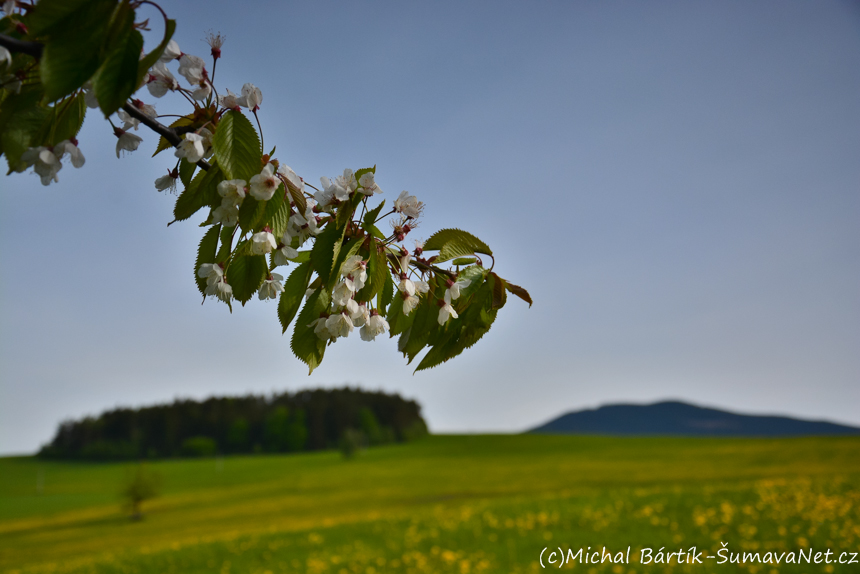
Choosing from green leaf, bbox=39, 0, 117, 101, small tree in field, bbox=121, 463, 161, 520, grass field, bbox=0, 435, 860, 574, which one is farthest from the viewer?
small tree in field, bbox=121, 463, 161, 520

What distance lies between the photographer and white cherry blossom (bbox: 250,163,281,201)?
0.94m

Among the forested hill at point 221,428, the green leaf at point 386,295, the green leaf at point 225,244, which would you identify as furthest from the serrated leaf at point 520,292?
the forested hill at point 221,428

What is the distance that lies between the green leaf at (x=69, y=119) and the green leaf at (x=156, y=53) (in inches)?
9.0

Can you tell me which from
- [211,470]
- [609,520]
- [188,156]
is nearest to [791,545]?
[609,520]

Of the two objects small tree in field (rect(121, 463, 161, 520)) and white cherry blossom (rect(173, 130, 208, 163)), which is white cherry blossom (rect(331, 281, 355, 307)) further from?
small tree in field (rect(121, 463, 161, 520))

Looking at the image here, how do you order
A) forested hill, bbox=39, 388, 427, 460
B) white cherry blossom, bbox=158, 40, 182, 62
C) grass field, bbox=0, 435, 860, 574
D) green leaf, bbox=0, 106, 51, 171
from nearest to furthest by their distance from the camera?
green leaf, bbox=0, 106, 51, 171 < white cherry blossom, bbox=158, 40, 182, 62 < grass field, bbox=0, 435, 860, 574 < forested hill, bbox=39, 388, 427, 460

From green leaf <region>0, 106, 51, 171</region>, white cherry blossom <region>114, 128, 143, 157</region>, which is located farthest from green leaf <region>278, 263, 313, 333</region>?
green leaf <region>0, 106, 51, 171</region>

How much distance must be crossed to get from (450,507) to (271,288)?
14.7 meters

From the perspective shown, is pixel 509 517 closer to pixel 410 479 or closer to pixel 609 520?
pixel 609 520

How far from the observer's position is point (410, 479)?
121 ft

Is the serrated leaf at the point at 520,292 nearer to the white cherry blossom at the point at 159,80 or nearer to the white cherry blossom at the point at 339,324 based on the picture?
the white cherry blossom at the point at 339,324

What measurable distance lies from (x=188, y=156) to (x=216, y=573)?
10600 mm

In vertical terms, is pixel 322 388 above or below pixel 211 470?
above

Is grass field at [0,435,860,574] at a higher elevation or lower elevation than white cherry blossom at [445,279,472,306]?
lower
